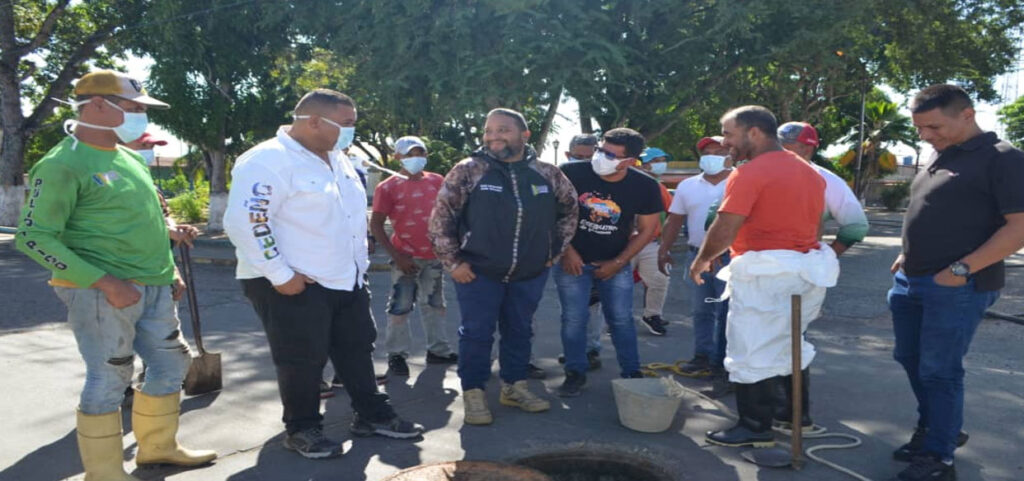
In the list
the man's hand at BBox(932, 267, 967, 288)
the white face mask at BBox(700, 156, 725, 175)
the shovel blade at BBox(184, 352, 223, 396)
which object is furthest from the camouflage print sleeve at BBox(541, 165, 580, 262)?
the shovel blade at BBox(184, 352, 223, 396)

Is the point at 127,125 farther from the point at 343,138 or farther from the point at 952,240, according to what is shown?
the point at 952,240

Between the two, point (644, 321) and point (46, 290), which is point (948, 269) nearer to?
point (644, 321)

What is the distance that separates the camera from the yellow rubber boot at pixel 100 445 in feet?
10.8

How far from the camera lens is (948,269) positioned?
337 centimetres

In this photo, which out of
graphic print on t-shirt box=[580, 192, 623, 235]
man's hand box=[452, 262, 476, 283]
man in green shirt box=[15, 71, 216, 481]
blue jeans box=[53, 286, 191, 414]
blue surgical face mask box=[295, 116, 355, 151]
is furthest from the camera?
graphic print on t-shirt box=[580, 192, 623, 235]

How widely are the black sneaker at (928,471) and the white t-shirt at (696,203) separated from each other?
2470 mm

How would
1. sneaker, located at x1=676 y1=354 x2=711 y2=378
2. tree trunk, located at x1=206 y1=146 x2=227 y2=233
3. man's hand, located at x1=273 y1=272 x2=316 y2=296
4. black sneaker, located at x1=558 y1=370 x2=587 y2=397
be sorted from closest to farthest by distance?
man's hand, located at x1=273 y1=272 x2=316 y2=296 → black sneaker, located at x1=558 y1=370 x2=587 y2=397 → sneaker, located at x1=676 y1=354 x2=711 y2=378 → tree trunk, located at x1=206 y1=146 x2=227 y2=233

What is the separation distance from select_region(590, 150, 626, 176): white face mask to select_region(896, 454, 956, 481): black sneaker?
2.32m

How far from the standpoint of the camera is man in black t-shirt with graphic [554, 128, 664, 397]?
4809 millimetres

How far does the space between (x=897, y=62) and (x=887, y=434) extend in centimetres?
1913

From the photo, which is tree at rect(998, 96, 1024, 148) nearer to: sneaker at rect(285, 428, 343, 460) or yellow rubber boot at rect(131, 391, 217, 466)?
sneaker at rect(285, 428, 343, 460)

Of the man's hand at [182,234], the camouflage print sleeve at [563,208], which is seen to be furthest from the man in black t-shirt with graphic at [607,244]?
the man's hand at [182,234]

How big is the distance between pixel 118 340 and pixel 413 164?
2.62 meters

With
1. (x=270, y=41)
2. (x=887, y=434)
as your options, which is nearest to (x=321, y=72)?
(x=270, y=41)
